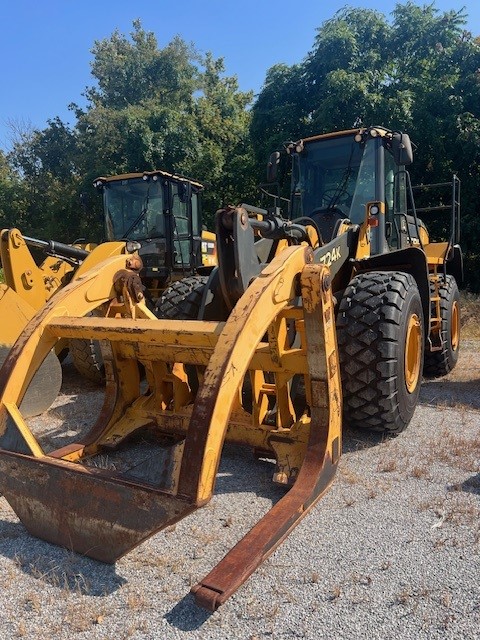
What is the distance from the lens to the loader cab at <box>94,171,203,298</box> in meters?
8.66

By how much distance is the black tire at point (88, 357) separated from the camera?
6082 millimetres

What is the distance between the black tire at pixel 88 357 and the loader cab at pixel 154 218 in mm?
2690

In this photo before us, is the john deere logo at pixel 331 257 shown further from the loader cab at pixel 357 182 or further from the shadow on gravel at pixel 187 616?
the shadow on gravel at pixel 187 616

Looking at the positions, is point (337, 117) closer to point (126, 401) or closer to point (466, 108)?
point (466, 108)

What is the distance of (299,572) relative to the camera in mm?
2436

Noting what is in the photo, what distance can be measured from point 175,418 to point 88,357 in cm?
262

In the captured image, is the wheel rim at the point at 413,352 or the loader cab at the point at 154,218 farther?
the loader cab at the point at 154,218

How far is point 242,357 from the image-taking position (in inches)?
96.5

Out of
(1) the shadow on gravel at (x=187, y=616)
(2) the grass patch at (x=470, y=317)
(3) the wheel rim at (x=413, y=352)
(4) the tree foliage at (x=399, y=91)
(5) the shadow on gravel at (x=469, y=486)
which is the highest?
(4) the tree foliage at (x=399, y=91)

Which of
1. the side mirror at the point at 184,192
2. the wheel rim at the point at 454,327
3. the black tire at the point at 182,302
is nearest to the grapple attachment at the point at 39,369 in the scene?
the black tire at the point at 182,302

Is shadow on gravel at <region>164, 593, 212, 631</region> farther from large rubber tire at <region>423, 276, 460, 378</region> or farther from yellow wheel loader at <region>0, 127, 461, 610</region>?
large rubber tire at <region>423, 276, 460, 378</region>

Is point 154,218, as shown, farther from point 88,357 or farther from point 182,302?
point 182,302

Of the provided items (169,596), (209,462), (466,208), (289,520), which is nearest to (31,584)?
(169,596)

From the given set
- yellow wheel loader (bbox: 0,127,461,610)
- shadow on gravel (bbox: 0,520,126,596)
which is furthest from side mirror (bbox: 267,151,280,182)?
shadow on gravel (bbox: 0,520,126,596)
